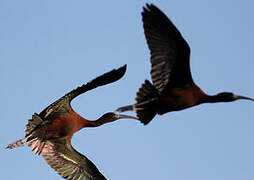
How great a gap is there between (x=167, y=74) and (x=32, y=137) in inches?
162

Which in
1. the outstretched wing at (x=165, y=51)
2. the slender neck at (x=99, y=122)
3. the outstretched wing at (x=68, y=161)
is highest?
the outstretched wing at (x=165, y=51)

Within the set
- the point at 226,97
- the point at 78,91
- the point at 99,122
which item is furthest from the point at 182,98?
the point at 99,122

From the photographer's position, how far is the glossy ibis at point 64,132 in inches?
530

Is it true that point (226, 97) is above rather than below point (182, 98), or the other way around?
below

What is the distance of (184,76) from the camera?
11.8m

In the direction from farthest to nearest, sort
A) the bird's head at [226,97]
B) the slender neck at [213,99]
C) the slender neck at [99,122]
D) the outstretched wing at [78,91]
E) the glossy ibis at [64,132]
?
the slender neck at [99,122] < the glossy ibis at [64,132] < the outstretched wing at [78,91] < the bird's head at [226,97] < the slender neck at [213,99]

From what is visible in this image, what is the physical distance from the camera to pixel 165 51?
11906 millimetres

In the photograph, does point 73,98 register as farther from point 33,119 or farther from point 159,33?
point 159,33

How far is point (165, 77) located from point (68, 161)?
4618 millimetres

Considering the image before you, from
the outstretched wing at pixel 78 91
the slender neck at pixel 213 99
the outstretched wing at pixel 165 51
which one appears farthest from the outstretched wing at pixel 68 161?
the slender neck at pixel 213 99

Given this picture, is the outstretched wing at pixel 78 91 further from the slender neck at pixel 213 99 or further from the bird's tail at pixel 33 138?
the slender neck at pixel 213 99

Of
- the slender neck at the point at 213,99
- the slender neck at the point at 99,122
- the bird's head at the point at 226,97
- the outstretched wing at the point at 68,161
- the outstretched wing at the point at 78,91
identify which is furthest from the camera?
the outstretched wing at the point at 68,161

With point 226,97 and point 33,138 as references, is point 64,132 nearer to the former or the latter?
point 33,138

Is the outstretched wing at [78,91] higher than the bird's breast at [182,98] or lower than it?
higher
